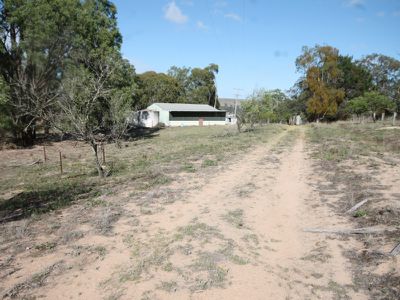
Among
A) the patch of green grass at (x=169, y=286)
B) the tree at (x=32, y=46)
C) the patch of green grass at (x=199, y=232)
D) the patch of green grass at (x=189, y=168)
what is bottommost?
the patch of green grass at (x=169, y=286)

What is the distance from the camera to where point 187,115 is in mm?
50656

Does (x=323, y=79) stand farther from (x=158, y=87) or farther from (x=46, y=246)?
(x=46, y=246)

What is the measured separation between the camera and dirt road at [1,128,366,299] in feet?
16.6

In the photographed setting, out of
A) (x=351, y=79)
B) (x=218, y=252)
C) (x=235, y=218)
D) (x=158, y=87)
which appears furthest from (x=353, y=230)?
(x=158, y=87)

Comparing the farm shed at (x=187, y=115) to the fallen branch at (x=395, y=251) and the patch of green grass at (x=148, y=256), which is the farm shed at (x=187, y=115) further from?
the fallen branch at (x=395, y=251)

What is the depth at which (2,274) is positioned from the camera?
5445 millimetres

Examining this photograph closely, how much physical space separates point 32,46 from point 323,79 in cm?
4017

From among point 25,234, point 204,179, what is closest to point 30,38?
point 204,179

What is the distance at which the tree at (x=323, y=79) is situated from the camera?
48125 mm

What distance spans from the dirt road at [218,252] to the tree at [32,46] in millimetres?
18641

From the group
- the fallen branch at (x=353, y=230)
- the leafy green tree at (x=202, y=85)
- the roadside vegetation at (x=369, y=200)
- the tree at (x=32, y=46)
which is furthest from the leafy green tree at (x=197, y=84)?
the fallen branch at (x=353, y=230)

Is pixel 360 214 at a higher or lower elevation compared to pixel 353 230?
higher

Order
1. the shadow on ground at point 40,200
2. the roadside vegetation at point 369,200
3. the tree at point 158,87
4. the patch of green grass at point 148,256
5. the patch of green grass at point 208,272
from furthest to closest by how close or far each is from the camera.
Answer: the tree at point 158,87, the shadow on ground at point 40,200, the patch of green grass at point 148,256, the roadside vegetation at point 369,200, the patch of green grass at point 208,272

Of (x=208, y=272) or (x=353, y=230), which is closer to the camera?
(x=208, y=272)
